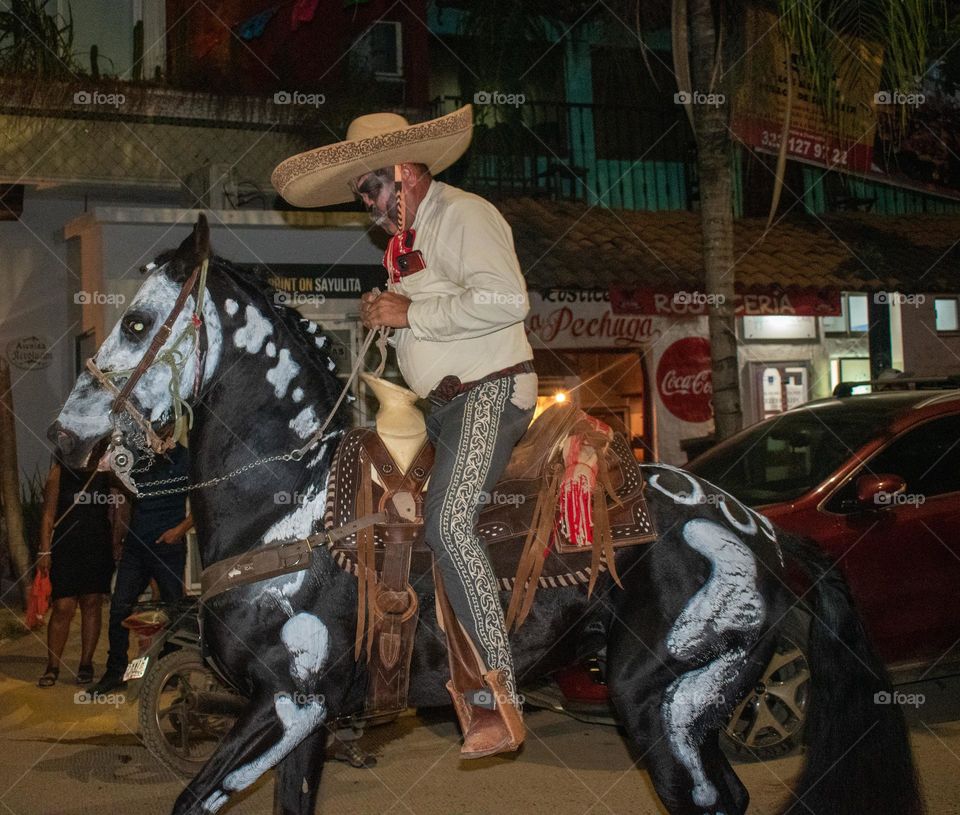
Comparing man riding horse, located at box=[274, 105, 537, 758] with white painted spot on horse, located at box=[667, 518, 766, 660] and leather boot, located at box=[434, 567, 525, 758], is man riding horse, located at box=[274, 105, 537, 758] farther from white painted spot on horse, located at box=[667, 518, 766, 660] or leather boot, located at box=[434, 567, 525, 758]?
white painted spot on horse, located at box=[667, 518, 766, 660]

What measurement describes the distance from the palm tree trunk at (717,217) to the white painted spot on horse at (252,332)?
5.97 m

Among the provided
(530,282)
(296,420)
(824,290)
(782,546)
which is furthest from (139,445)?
(824,290)

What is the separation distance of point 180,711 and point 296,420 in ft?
8.79

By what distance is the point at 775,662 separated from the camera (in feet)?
19.1

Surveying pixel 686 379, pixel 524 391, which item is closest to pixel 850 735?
pixel 524 391

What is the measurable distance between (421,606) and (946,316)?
45.5 feet

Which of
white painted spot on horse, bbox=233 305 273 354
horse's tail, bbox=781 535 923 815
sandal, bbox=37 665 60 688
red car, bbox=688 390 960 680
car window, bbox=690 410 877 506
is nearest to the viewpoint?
horse's tail, bbox=781 535 923 815

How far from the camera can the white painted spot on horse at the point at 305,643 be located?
12.6 ft

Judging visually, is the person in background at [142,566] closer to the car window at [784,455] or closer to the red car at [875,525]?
the red car at [875,525]

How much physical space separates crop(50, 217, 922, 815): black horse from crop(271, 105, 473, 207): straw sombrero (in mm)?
447

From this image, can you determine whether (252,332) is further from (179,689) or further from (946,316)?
(946,316)

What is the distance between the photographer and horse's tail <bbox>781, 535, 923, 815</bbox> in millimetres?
4070

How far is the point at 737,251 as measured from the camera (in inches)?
555

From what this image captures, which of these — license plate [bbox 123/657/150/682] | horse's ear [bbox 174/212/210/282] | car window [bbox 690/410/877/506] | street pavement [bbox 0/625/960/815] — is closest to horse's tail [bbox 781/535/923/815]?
Answer: street pavement [bbox 0/625/960/815]
